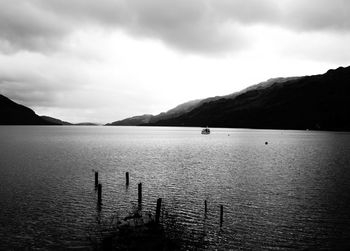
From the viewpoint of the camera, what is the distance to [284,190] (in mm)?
44250

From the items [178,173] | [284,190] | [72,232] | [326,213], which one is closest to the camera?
[72,232]

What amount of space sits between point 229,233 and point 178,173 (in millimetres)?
32879

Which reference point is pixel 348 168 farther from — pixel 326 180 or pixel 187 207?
pixel 187 207

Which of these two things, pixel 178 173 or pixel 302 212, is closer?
pixel 302 212

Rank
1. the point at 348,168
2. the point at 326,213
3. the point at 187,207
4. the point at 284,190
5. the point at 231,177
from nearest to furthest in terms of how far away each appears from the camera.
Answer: the point at 326,213 < the point at 187,207 < the point at 284,190 < the point at 231,177 < the point at 348,168

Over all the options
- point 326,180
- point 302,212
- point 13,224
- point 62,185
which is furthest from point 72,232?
point 326,180

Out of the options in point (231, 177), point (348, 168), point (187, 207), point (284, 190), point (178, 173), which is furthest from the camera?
point (348, 168)

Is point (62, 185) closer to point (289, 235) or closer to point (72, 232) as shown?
point (72, 232)

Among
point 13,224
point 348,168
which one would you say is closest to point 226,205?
point 13,224

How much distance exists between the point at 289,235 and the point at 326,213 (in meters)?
9.07

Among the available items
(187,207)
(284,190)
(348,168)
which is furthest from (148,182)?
(348,168)

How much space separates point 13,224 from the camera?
93.1 ft

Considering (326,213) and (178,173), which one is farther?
(178,173)

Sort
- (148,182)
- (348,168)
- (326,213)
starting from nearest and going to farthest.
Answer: (326,213), (148,182), (348,168)
